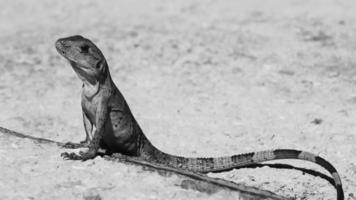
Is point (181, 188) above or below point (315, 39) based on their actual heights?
below

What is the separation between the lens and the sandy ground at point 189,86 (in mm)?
7125

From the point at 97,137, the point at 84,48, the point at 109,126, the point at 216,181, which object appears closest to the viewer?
the point at 216,181

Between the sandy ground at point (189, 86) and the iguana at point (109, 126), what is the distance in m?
0.27

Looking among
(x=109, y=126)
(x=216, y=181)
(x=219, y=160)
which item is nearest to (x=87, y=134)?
(x=109, y=126)

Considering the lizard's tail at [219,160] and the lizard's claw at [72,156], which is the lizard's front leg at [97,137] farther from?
the lizard's tail at [219,160]

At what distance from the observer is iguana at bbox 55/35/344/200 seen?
23.5 ft

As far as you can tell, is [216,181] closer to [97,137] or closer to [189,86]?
[97,137]

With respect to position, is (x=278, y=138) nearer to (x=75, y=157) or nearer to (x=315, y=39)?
(x=75, y=157)

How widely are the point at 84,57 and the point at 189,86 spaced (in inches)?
130

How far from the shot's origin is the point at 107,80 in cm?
734

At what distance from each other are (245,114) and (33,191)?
363cm

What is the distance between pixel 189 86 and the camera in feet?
33.8

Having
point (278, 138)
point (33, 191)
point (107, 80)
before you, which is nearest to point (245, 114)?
point (278, 138)

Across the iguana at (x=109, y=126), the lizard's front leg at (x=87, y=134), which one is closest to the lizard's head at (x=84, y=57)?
the iguana at (x=109, y=126)
